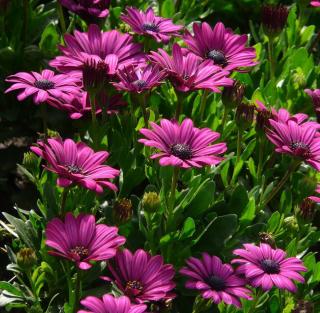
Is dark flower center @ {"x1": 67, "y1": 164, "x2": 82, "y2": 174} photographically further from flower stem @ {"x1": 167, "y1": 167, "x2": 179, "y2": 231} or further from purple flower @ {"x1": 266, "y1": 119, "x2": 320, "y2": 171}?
purple flower @ {"x1": 266, "y1": 119, "x2": 320, "y2": 171}

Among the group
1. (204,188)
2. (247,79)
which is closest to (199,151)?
(204,188)

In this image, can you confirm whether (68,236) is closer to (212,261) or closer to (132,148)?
(212,261)

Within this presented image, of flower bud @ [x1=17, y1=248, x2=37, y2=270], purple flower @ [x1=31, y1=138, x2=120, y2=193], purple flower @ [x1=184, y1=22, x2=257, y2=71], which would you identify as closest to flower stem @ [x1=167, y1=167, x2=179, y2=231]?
purple flower @ [x1=31, y1=138, x2=120, y2=193]

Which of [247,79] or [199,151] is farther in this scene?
[247,79]

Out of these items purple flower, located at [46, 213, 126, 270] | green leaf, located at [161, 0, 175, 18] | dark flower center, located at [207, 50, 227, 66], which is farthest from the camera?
green leaf, located at [161, 0, 175, 18]

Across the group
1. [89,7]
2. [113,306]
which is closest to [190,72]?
[89,7]

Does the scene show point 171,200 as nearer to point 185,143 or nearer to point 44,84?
point 185,143

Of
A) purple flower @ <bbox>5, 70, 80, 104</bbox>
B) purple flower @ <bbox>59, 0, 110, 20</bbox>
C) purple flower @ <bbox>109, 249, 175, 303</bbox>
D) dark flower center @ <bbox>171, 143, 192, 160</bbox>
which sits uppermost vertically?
purple flower @ <bbox>59, 0, 110, 20</bbox>
